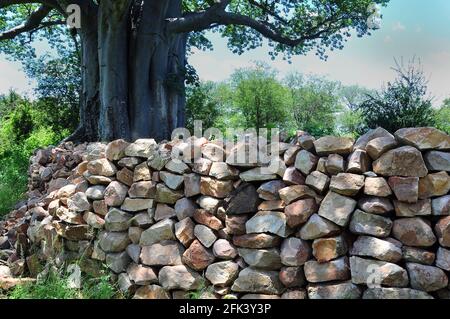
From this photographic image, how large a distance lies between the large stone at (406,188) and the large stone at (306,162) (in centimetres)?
53

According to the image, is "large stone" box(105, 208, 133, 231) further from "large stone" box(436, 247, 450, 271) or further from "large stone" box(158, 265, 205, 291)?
"large stone" box(436, 247, 450, 271)

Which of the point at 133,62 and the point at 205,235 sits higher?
the point at 133,62

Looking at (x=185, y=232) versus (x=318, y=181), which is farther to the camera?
(x=185, y=232)

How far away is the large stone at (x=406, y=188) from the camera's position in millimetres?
2656

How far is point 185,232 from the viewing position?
11.0ft

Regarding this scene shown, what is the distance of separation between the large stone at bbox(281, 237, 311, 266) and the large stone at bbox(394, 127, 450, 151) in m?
0.96

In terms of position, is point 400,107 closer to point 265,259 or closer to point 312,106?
point 265,259

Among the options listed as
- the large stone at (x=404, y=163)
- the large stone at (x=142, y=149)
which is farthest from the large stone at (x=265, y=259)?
the large stone at (x=142, y=149)

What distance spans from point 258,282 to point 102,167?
1.78 meters

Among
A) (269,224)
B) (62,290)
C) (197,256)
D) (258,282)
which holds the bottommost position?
(62,290)

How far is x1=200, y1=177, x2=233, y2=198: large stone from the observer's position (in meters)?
3.24

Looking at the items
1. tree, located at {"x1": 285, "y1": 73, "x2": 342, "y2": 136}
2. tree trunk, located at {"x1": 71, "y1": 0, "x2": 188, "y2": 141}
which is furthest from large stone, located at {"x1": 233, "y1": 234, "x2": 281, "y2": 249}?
tree, located at {"x1": 285, "y1": 73, "x2": 342, "y2": 136}

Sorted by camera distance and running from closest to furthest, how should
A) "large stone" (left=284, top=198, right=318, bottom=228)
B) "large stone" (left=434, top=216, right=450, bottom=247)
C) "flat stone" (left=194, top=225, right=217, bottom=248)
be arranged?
"large stone" (left=434, top=216, right=450, bottom=247) → "large stone" (left=284, top=198, right=318, bottom=228) → "flat stone" (left=194, top=225, right=217, bottom=248)

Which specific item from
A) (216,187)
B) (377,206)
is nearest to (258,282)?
(216,187)
